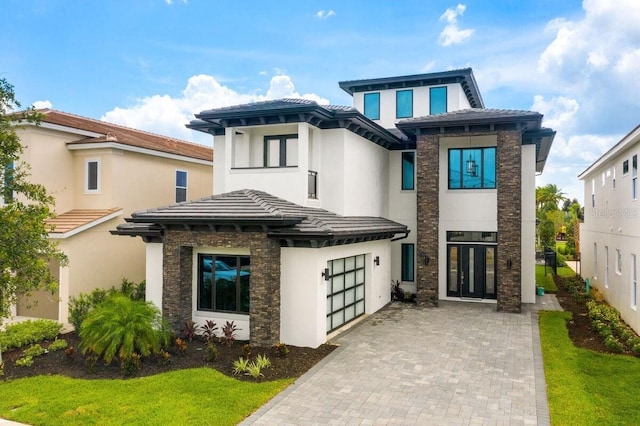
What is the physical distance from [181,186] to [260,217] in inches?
395

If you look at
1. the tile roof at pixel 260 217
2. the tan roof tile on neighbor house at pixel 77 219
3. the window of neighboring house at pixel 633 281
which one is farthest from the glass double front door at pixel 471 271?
the tan roof tile on neighbor house at pixel 77 219

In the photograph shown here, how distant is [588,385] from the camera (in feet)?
30.0

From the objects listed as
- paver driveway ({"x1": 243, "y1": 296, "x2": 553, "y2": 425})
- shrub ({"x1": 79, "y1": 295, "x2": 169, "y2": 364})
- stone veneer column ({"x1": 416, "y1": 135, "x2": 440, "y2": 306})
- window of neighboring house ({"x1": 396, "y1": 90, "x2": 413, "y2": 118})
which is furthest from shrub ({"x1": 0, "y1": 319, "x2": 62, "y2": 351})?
window of neighboring house ({"x1": 396, "y1": 90, "x2": 413, "y2": 118})

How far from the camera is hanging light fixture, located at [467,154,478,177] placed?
18.0 m

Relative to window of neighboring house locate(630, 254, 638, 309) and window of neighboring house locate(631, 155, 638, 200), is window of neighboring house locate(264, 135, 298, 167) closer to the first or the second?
window of neighboring house locate(631, 155, 638, 200)

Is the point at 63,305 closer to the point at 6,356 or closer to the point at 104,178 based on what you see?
the point at 6,356

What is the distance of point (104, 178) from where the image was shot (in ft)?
54.7

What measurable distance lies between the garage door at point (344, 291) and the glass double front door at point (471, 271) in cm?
463

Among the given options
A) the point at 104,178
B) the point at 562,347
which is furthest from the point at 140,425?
the point at 104,178

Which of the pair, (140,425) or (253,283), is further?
(253,283)

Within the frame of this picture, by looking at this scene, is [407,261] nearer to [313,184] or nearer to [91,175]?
[313,184]

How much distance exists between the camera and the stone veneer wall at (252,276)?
11.6 meters

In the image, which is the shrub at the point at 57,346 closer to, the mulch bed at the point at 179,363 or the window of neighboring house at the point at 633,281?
the mulch bed at the point at 179,363

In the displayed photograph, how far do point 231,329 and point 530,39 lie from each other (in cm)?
1484
